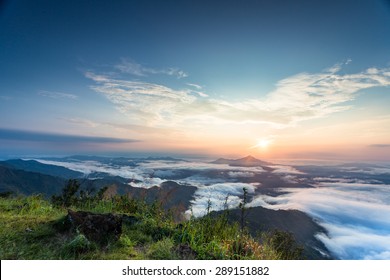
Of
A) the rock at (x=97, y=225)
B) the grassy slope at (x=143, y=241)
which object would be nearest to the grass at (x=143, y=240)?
the grassy slope at (x=143, y=241)

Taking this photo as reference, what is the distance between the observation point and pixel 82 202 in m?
6.38

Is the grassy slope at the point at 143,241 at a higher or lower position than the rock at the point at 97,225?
lower

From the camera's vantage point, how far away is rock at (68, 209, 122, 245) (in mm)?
3863

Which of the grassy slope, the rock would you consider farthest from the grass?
the rock

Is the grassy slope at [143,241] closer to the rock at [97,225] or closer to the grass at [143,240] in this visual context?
the grass at [143,240]

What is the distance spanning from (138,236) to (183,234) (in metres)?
0.72

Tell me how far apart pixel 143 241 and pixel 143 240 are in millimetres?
25

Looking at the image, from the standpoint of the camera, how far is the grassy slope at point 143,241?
11.6 feet

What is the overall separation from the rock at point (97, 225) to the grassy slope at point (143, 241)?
122 millimetres

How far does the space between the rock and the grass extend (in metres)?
0.11

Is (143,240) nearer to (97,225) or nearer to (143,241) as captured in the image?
(143,241)
